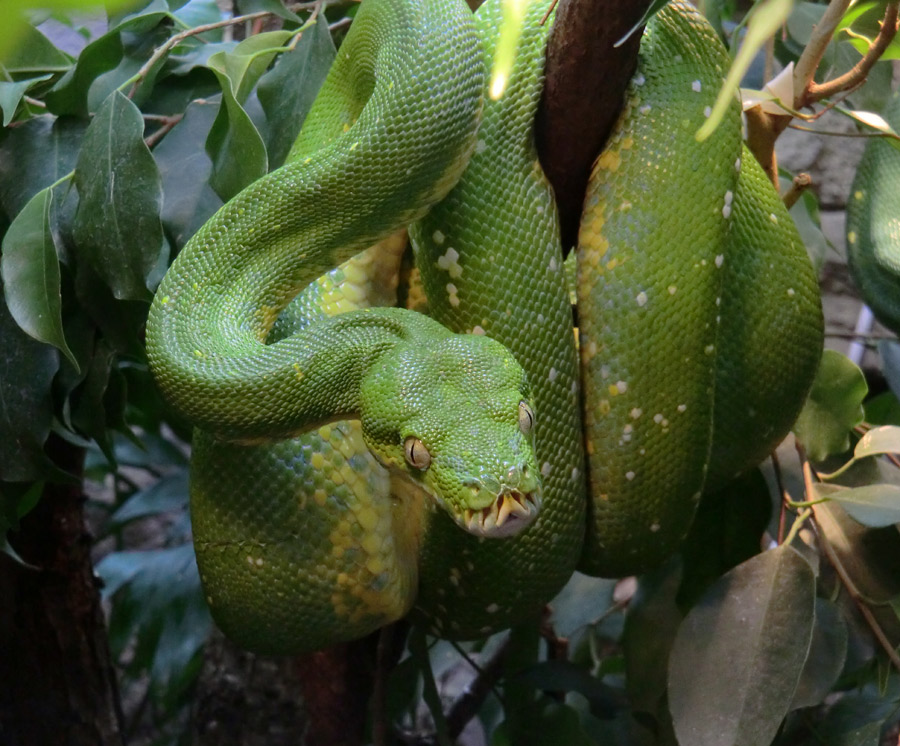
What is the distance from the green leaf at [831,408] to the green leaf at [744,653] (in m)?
0.34

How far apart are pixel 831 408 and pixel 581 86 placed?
36.3 inches

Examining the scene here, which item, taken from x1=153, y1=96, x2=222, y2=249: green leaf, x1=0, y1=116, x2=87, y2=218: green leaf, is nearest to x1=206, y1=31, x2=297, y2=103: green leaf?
x1=153, y1=96, x2=222, y2=249: green leaf

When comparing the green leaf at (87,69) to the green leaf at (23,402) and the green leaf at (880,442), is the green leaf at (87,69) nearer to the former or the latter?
the green leaf at (23,402)

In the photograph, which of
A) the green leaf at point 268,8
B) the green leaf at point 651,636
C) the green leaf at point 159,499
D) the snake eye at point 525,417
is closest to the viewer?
the snake eye at point 525,417

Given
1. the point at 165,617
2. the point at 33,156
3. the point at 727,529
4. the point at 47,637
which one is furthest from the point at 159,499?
the point at 727,529

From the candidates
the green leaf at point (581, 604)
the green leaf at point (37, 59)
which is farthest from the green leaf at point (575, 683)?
the green leaf at point (37, 59)

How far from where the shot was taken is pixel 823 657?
1.62 metres

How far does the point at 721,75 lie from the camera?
150cm

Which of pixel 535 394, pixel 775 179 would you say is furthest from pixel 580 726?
pixel 775 179

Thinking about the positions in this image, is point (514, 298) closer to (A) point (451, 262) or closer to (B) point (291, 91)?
(A) point (451, 262)

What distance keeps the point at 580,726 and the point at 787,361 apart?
2.94ft

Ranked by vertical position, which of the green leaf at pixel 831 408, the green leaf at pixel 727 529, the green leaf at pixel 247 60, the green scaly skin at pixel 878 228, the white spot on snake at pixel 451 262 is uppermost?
the green leaf at pixel 247 60

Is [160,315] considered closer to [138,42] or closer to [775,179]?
[138,42]

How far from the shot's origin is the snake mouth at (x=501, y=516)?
1.04m
